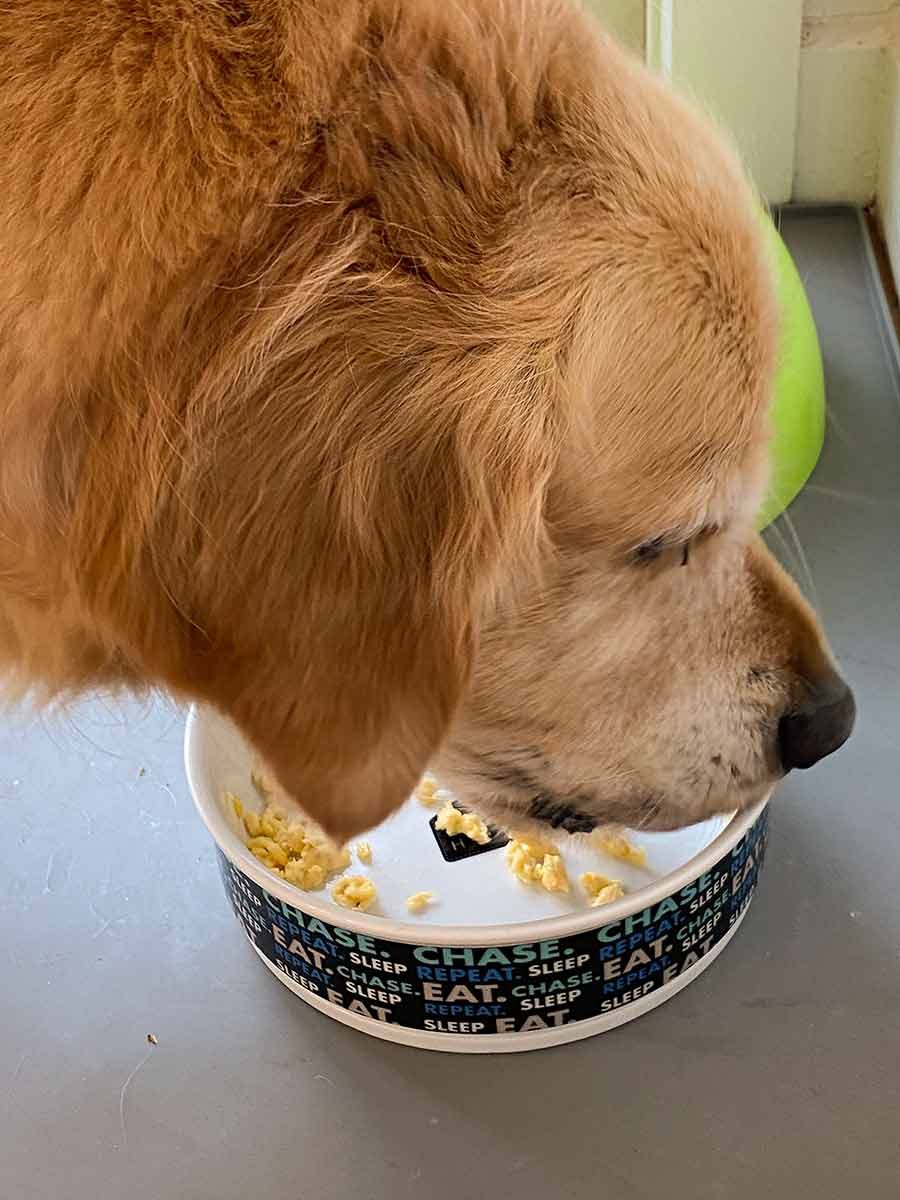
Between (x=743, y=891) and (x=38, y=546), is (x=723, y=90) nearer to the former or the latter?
(x=743, y=891)

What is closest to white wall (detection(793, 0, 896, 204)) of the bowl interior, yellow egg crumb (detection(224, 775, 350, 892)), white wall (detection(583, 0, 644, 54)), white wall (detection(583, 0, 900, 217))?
white wall (detection(583, 0, 900, 217))

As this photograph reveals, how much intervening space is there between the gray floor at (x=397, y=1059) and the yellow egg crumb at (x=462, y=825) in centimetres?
20

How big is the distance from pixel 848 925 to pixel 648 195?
706mm

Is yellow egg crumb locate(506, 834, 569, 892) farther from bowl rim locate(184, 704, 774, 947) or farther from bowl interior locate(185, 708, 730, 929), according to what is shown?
bowl rim locate(184, 704, 774, 947)

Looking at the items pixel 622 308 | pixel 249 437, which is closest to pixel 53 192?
pixel 249 437

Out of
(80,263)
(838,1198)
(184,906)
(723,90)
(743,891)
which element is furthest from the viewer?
(723,90)

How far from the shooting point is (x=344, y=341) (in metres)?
0.58

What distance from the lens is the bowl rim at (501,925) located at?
3.00 feet

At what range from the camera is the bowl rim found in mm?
914

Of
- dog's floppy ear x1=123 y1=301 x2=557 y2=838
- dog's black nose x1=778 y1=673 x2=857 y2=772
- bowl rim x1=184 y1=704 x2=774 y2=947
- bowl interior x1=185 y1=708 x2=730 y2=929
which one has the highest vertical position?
dog's floppy ear x1=123 y1=301 x2=557 y2=838

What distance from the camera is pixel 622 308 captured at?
2.03 feet

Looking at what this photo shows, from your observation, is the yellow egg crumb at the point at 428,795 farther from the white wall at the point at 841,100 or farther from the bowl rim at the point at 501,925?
the white wall at the point at 841,100

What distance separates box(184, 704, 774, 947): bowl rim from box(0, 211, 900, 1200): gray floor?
16 centimetres

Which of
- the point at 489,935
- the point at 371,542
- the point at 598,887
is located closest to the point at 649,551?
the point at 371,542
